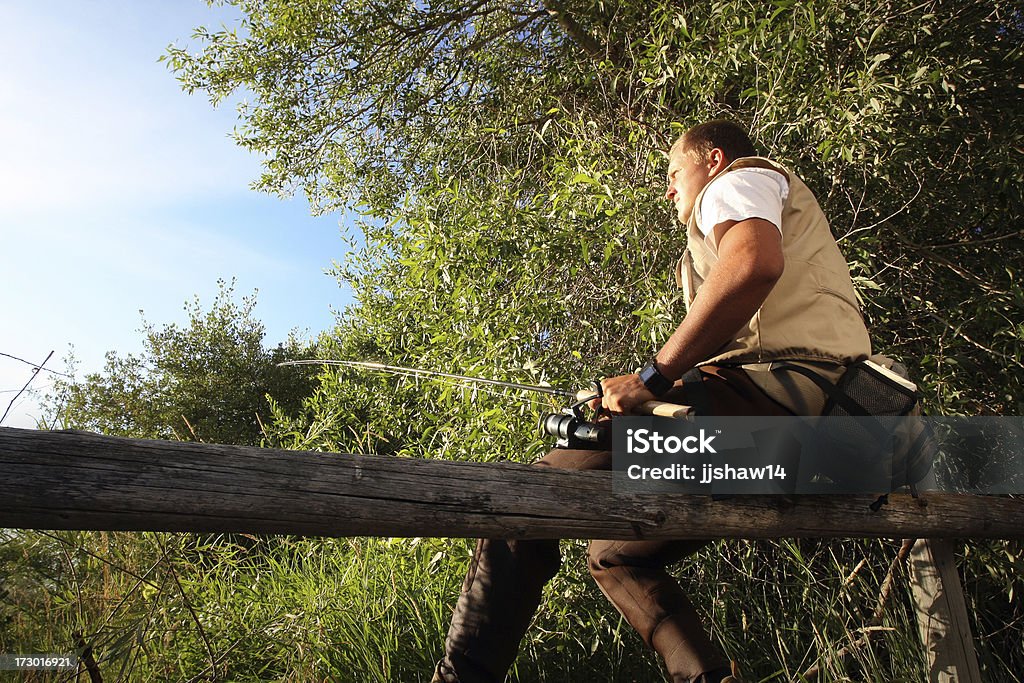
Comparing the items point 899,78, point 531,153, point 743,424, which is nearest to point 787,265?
point 743,424

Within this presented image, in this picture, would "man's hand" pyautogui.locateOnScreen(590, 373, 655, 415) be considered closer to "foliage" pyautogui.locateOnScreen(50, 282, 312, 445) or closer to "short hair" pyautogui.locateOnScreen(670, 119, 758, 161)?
"short hair" pyautogui.locateOnScreen(670, 119, 758, 161)

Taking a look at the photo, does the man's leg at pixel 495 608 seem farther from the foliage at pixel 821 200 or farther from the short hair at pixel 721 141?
the foliage at pixel 821 200

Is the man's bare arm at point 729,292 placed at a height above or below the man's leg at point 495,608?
above

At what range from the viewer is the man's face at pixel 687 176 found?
8.86 feet

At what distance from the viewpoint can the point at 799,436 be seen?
228 cm

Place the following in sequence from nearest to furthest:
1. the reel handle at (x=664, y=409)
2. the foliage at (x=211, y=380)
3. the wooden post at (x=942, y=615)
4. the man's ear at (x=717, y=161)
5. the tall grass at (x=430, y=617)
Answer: the reel handle at (x=664, y=409) → the man's ear at (x=717, y=161) → the wooden post at (x=942, y=615) → the tall grass at (x=430, y=617) → the foliage at (x=211, y=380)

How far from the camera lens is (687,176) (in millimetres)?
2758

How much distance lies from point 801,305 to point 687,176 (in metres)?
0.65

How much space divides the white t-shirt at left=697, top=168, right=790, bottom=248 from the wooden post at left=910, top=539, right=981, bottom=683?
1.50 metres

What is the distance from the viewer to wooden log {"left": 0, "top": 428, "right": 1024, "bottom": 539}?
1576mm

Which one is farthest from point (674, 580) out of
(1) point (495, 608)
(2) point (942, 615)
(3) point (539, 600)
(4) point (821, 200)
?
(4) point (821, 200)

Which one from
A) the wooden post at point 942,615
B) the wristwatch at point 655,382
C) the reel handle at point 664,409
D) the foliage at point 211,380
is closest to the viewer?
the reel handle at point 664,409

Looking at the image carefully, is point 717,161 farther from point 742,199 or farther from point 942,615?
point 942,615

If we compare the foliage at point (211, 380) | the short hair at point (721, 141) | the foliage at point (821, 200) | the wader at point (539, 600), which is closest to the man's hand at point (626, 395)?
the wader at point (539, 600)
